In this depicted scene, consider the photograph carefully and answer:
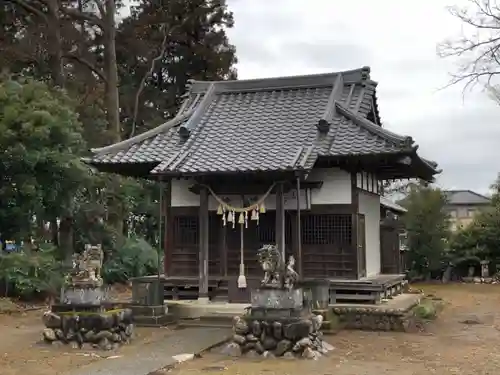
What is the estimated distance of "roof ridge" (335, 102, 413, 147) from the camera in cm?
1337


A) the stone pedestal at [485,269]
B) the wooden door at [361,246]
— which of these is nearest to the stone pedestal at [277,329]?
the wooden door at [361,246]

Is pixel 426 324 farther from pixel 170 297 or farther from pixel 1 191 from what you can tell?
pixel 1 191

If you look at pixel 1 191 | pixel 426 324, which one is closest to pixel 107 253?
pixel 1 191

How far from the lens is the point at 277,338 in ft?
33.7

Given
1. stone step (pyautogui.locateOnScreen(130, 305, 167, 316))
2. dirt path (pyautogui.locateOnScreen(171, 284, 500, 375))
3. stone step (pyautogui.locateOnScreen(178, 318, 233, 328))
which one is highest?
stone step (pyautogui.locateOnScreen(130, 305, 167, 316))

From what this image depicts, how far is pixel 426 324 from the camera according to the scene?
559 inches

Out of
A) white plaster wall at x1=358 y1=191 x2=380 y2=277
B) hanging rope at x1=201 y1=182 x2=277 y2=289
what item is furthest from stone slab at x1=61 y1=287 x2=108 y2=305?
white plaster wall at x1=358 y1=191 x2=380 y2=277

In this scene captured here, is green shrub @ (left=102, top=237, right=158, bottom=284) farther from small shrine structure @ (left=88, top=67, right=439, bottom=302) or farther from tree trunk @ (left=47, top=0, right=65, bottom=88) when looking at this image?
small shrine structure @ (left=88, top=67, right=439, bottom=302)

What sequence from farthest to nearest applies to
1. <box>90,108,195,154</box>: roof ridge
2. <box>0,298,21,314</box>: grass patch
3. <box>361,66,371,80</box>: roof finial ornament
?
1. <box>361,66,371,80</box>: roof finial ornament
2. <box>0,298,21,314</box>: grass patch
3. <box>90,108,195,154</box>: roof ridge

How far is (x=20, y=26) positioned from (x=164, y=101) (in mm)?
7712

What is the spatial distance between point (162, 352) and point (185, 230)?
5264 millimetres

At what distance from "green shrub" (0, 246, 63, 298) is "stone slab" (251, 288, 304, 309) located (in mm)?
9507

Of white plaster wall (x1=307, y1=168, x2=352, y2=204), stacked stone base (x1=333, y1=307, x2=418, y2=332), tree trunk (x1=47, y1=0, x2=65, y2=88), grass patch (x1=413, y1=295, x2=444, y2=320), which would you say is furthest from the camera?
tree trunk (x1=47, y1=0, x2=65, y2=88)

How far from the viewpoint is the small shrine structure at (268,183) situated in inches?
540
